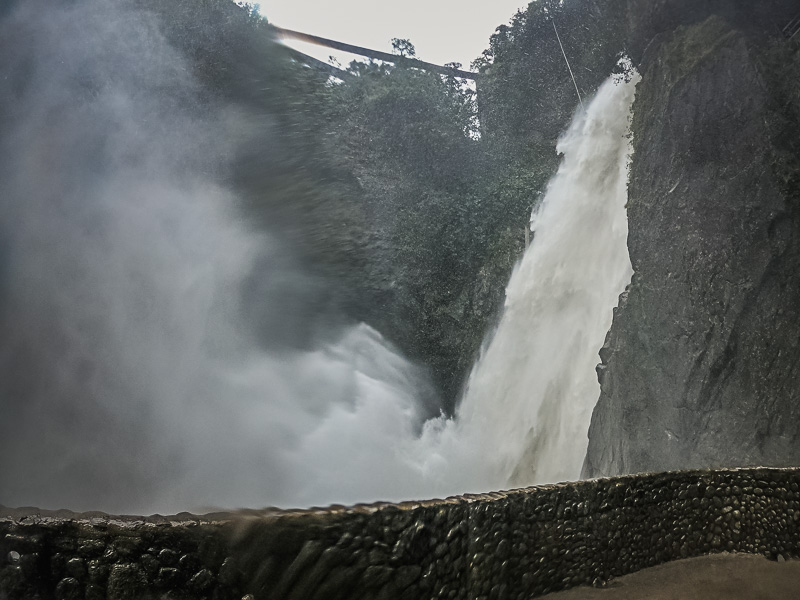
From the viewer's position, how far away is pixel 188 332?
9.46m

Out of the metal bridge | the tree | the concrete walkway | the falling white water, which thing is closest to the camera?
the concrete walkway

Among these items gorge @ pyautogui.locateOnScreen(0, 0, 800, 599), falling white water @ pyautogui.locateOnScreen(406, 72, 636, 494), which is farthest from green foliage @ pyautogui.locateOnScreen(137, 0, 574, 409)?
falling white water @ pyautogui.locateOnScreen(406, 72, 636, 494)

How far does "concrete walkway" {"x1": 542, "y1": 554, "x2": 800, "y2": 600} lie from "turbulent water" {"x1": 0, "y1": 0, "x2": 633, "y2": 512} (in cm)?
353

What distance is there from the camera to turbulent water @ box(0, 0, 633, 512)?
7.11m

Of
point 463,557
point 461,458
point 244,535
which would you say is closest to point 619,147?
point 461,458

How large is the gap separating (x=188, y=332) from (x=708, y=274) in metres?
7.51

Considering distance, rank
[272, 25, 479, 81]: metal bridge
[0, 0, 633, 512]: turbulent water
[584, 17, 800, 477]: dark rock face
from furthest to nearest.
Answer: [272, 25, 479, 81]: metal bridge → [0, 0, 633, 512]: turbulent water → [584, 17, 800, 477]: dark rock face

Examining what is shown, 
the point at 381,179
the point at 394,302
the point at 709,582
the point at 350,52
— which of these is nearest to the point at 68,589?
the point at 709,582

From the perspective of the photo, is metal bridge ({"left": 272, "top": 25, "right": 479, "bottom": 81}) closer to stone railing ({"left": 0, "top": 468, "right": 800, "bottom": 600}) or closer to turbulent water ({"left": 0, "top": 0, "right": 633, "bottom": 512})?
turbulent water ({"left": 0, "top": 0, "right": 633, "bottom": 512})

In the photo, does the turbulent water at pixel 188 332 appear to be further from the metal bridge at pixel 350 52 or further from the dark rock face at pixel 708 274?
the metal bridge at pixel 350 52

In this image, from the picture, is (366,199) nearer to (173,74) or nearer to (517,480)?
(173,74)

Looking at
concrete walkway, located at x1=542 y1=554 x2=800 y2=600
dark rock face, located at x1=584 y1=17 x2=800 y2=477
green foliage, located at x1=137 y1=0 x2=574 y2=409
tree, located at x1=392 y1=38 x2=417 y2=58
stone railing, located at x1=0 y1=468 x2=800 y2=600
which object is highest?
tree, located at x1=392 y1=38 x2=417 y2=58

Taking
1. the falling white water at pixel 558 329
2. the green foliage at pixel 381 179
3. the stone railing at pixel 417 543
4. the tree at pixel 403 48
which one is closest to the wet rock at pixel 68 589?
the stone railing at pixel 417 543

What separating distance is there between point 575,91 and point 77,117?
8.38 meters
